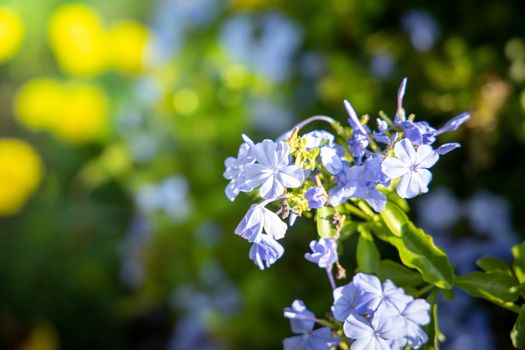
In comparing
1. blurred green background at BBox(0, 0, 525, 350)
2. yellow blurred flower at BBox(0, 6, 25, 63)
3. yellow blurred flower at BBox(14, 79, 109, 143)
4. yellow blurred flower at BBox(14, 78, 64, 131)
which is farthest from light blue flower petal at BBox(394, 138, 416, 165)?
yellow blurred flower at BBox(0, 6, 25, 63)

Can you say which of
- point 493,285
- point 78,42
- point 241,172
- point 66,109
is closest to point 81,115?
point 66,109

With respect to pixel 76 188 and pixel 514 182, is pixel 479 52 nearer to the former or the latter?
pixel 514 182

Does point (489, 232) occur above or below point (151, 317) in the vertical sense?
above

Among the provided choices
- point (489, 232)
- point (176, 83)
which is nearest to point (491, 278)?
point (489, 232)

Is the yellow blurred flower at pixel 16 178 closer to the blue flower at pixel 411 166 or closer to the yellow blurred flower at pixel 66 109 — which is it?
the yellow blurred flower at pixel 66 109

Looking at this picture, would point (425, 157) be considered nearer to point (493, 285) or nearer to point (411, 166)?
point (411, 166)

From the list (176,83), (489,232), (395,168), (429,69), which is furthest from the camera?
(176,83)

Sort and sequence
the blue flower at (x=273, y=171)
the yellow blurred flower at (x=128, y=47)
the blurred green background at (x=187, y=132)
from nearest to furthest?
the blue flower at (x=273, y=171), the blurred green background at (x=187, y=132), the yellow blurred flower at (x=128, y=47)

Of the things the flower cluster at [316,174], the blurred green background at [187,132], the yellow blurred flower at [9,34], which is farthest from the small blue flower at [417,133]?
the yellow blurred flower at [9,34]
